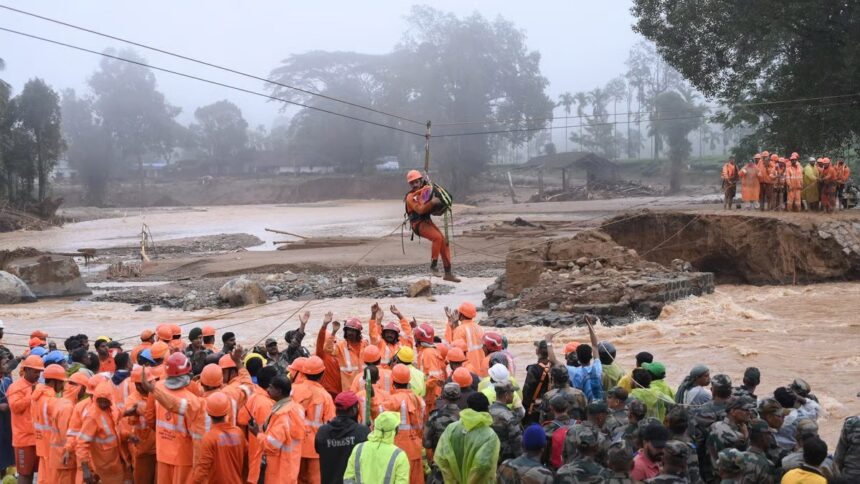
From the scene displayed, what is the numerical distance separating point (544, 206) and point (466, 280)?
1162 inches

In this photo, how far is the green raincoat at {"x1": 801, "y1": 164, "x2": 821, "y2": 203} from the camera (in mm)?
24547

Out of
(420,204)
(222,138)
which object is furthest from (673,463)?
(222,138)

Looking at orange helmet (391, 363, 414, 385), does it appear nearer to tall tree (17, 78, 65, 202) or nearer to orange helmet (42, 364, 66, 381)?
orange helmet (42, 364, 66, 381)

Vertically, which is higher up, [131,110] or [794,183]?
[131,110]

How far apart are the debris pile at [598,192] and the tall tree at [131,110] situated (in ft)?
171

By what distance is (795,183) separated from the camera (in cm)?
A: 2447

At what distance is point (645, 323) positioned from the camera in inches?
758

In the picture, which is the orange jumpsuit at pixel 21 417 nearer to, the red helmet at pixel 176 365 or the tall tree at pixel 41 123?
the red helmet at pixel 176 365

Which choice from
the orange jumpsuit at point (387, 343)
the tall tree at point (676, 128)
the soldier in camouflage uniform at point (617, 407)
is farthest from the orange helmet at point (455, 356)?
the tall tree at point (676, 128)

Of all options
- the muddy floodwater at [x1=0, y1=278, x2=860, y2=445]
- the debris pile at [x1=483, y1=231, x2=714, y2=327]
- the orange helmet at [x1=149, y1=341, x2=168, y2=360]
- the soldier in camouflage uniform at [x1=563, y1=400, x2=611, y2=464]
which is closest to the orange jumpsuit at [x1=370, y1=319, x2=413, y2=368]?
the orange helmet at [x1=149, y1=341, x2=168, y2=360]

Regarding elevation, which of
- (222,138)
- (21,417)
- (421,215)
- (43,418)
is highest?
(222,138)

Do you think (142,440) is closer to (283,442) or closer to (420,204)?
(283,442)

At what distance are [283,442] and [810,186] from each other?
71.9 feet

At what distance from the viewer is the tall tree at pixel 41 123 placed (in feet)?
214
